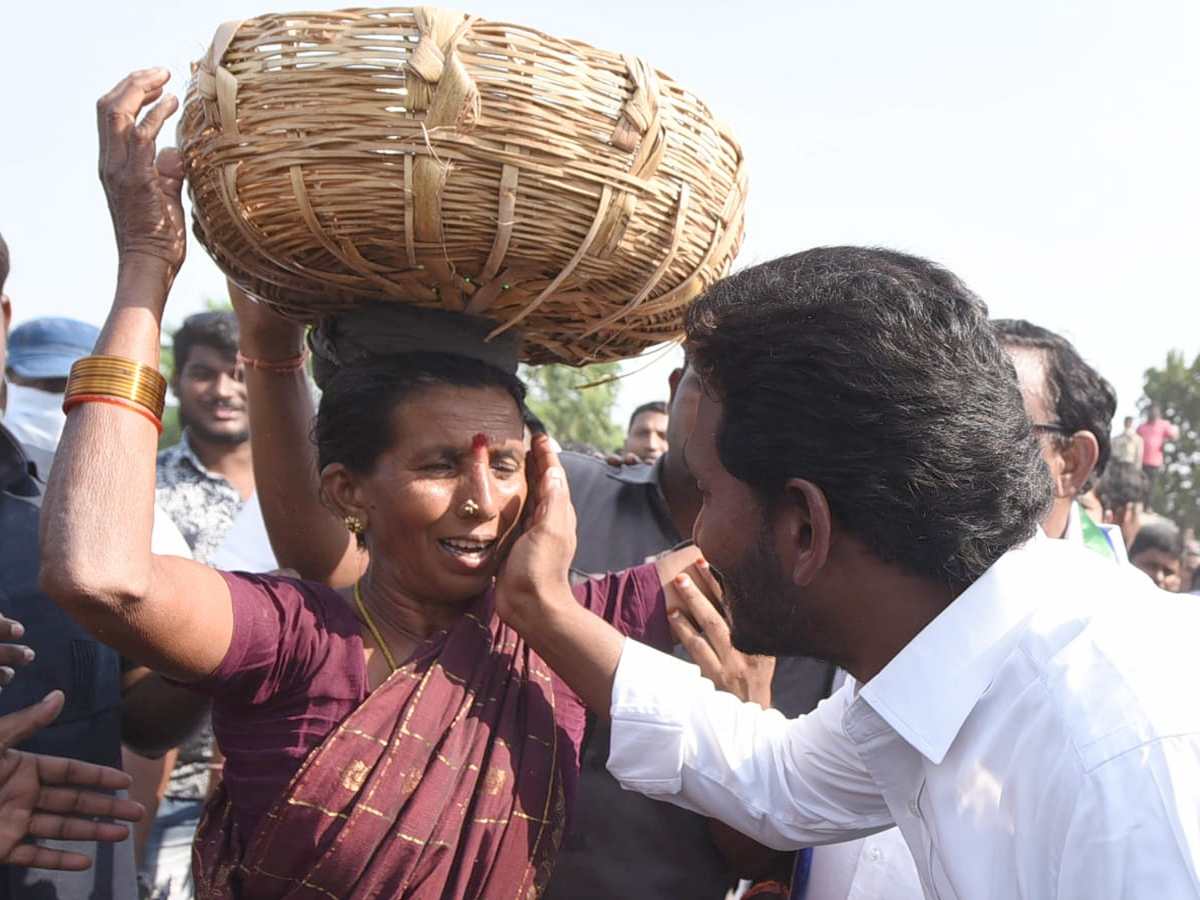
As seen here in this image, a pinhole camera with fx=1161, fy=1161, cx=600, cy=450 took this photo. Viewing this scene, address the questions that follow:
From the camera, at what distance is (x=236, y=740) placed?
2139 mm

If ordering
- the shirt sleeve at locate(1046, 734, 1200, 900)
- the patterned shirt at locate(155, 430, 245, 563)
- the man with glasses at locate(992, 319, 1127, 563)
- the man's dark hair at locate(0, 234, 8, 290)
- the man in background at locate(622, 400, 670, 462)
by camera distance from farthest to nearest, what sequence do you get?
the man in background at locate(622, 400, 670, 462) < the patterned shirt at locate(155, 430, 245, 563) < the man with glasses at locate(992, 319, 1127, 563) < the man's dark hair at locate(0, 234, 8, 290) < the shirt sleeve at locate(1046, 734, 1200, 900)

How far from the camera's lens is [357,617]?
93.1 inches

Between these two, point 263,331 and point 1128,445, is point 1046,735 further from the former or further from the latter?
point 1128,445

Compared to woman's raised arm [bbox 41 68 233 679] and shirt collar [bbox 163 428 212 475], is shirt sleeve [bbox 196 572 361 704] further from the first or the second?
shirt collar [bbox 163 428 212 475]

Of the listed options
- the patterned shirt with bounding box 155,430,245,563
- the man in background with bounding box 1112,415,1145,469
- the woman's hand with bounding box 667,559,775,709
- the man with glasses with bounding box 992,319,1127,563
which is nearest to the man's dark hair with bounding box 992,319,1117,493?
the man with glasses with bounding box 992,319,1127,563

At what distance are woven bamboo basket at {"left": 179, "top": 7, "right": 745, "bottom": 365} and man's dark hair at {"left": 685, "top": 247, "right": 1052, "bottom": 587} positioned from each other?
1.08 ft

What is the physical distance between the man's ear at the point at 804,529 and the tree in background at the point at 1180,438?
32.9 metres

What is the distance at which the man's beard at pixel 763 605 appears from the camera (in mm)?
1877

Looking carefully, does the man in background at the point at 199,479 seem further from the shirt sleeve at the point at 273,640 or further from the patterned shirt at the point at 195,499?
the shirt sleeve at the point at 273,640

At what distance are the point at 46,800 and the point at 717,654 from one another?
1330mm

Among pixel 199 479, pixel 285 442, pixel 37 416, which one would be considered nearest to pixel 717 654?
pixel 285 442

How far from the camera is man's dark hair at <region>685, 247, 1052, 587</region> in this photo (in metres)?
1.67

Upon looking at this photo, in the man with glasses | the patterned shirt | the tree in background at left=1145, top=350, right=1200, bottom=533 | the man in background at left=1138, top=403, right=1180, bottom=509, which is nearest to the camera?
the man with glasses

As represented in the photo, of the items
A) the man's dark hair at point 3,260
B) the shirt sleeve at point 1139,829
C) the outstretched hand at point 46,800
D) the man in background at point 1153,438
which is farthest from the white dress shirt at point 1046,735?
the man in background at point 1153,438
